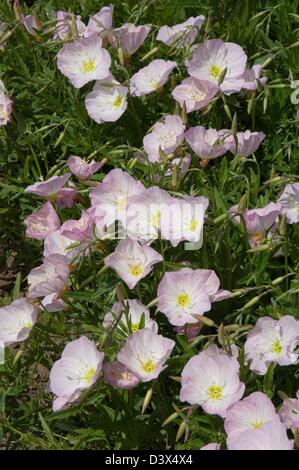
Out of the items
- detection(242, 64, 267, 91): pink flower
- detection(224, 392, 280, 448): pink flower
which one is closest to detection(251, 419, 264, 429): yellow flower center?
detection(224, 392, 280, 448): pink flower

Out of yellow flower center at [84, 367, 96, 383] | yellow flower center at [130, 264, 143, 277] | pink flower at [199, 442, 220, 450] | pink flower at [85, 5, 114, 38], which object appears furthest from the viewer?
pink flower at [85, 5, 114, 38]

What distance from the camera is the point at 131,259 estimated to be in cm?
195

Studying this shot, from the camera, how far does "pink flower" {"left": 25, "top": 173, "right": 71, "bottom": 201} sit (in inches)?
87.4

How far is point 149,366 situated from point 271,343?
284 mm

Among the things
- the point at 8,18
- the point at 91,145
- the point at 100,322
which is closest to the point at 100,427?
the point at 100,322

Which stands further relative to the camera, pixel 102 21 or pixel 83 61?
pixel 102 21

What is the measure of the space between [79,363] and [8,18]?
1502 mm

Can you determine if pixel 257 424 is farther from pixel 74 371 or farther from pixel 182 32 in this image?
pixel 182 32

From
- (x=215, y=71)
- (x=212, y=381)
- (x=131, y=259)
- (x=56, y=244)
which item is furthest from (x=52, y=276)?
(x=215, y=71)

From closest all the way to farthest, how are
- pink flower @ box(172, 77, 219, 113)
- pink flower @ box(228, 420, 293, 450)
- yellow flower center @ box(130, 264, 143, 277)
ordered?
pink flower @ box(228, 420, 293, 450) < yellow flower center @ box(130, 264, 143, 277) < pink flower @ box(172, 77, 219, 113)

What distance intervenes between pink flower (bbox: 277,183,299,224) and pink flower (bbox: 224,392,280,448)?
574 millimetres

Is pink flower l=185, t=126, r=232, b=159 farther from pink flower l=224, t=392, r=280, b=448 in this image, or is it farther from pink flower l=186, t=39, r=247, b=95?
pink flower l=224, t=392, r=280, b=448

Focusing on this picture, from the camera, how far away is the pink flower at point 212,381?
1.78 m

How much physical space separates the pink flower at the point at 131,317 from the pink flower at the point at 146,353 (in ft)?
0.13
